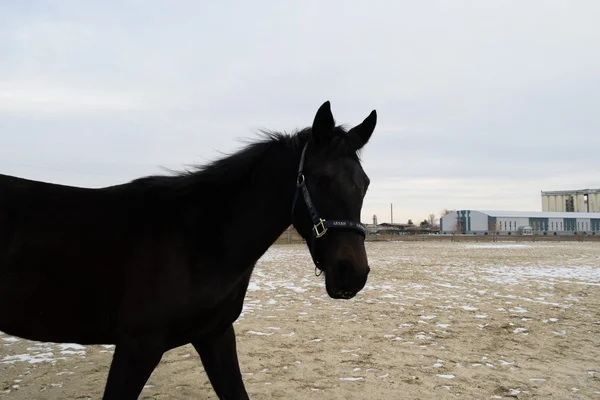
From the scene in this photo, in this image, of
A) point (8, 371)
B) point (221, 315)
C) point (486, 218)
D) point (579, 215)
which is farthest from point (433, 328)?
point (579, 215)

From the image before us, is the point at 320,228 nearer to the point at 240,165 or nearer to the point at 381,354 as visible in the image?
the point at 240,165

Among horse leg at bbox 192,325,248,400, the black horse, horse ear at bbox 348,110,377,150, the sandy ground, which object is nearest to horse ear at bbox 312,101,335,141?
the black horse

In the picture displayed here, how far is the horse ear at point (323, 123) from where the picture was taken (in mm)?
2602

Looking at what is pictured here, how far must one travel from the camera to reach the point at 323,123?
2.66 meters

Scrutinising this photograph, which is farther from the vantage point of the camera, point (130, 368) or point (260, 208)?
point (260, 208)

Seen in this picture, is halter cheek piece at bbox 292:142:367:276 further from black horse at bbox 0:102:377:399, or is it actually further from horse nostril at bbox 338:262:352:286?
horse nostril at bbox 338:262:352:286

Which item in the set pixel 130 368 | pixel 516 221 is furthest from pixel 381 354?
pixel 516 221

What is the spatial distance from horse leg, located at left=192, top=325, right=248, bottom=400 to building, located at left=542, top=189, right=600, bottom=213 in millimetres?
137917

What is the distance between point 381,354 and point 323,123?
144 inches

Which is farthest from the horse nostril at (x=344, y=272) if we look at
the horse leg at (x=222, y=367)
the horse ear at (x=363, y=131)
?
the horse leg at (x=222, y=367)

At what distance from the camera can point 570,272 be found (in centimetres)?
1480

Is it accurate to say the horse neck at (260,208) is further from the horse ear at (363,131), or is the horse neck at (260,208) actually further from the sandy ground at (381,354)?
the sandy ground at (381,354)

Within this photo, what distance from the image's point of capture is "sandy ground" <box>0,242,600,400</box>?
429cm

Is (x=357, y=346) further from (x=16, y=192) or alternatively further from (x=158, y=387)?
(x=16, y=192)
